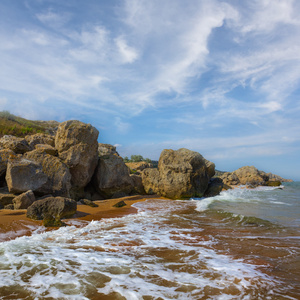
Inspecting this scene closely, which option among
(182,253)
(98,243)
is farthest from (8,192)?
(182,253)

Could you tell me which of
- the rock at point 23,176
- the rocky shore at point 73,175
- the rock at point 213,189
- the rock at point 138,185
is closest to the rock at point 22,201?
the rocky shore at point 73,175

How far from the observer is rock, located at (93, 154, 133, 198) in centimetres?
1429

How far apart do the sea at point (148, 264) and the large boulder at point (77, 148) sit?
6.42 m

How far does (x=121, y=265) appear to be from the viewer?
3.82 m

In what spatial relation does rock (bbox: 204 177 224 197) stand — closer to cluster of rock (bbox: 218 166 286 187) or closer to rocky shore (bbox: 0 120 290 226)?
rocky shore (bbox: 0 120 290 226)

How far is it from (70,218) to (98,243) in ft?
10.2

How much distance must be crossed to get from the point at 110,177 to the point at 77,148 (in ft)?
Answer: 9.71

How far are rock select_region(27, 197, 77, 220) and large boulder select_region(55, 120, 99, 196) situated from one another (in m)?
5.23

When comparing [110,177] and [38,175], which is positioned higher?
[38,175]

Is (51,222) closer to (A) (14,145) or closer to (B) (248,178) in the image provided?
(A) (14,145)

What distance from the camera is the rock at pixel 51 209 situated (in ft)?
23.0

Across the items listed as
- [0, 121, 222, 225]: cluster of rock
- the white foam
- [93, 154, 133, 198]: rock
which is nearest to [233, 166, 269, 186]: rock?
[0, 121, 222, 225]: cluster of rock

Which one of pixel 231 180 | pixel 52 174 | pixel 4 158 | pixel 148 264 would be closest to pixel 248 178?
pixel 231 180

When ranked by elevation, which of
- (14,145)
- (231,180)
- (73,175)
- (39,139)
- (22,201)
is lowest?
(22,201)
